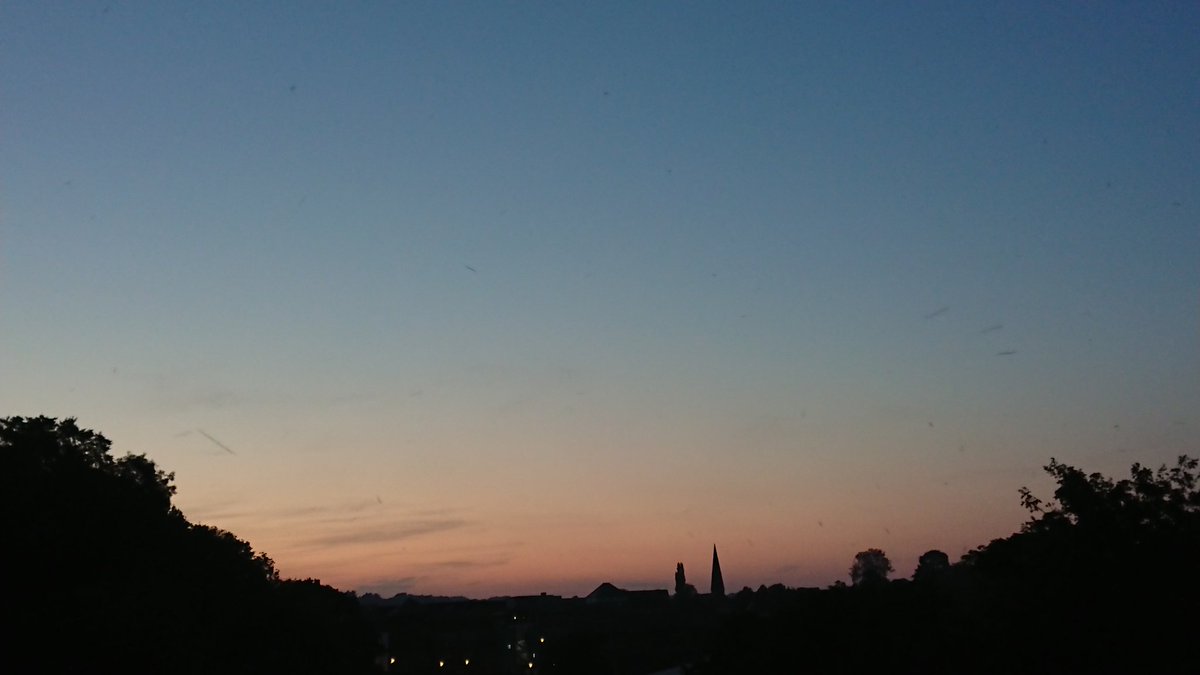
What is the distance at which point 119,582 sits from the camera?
40250mm

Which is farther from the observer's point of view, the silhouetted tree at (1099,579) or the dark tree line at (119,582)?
the dark tree line at (119,582)

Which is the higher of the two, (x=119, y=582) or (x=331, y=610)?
(x=331, y=610)

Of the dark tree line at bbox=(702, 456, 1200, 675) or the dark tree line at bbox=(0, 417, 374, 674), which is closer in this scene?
Answer: the dark tree line at bbox=(702, 456, 1200, 675)

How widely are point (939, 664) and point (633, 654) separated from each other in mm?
99217

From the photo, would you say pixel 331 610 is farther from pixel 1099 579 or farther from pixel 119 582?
pixel 1099 579

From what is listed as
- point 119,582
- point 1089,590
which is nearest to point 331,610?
point 119,582

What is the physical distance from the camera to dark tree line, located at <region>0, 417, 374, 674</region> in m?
36.0

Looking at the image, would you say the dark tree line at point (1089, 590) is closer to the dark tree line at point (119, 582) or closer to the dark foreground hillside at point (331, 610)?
the dark foreground hillside at point (331, 610)

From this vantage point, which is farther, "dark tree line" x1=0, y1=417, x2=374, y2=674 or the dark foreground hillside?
"dark tree line" x1=0, y1=417, x2=374, y2=674

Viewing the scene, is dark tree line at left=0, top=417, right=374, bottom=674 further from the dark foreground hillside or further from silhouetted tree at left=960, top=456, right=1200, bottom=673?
silhouetted tree at left=960, top=456, right=1200, bottom=673

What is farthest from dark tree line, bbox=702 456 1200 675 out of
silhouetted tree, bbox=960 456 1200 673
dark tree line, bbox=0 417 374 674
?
dark tree line, bbox=0 417 374 674

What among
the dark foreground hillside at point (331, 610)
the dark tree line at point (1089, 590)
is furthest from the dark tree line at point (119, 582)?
the dark tree line at point (1089, 590)

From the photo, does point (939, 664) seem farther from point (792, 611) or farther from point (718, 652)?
point (718, 652)

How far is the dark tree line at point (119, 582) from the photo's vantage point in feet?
118
